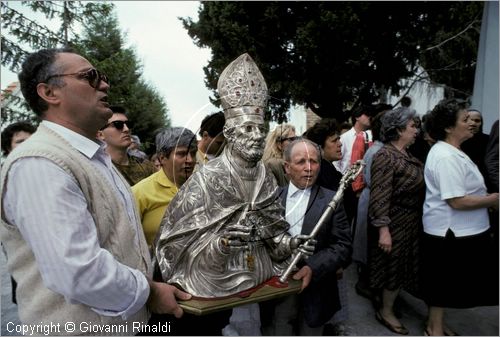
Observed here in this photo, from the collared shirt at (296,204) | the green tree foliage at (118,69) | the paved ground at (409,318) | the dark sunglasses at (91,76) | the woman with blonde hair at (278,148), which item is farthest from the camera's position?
the green tree foliage at (118,69)

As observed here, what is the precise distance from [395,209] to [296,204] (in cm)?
175

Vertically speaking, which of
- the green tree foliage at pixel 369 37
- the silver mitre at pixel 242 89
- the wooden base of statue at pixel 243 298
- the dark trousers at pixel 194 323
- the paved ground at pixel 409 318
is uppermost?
the green tree foliage at pixel 369 37

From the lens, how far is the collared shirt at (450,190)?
138 inches

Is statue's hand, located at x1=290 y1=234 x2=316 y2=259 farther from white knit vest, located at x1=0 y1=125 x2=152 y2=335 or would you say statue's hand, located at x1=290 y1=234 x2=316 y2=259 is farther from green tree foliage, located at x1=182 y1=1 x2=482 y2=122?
A: green tree foliage, located at x1=182 y1=1 x2=482 y2=122

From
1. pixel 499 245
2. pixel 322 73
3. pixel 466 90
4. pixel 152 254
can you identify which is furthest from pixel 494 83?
pixel 466 90

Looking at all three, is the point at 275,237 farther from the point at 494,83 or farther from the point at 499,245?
the point at 494,83

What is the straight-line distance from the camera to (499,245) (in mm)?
4012

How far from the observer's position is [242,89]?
208 centimetres

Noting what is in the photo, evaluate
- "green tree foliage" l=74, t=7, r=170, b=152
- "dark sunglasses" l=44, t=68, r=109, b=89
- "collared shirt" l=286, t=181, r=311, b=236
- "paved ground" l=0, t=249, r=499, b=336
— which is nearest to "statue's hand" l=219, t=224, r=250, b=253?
"collared shirt" l=286, t=181, r=311, b=236

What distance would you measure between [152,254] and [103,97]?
811 mm

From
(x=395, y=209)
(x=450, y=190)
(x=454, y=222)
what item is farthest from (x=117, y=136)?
(x=454, y=222)

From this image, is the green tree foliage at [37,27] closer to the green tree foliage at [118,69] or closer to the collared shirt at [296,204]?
the green tree foliage at [118,69]

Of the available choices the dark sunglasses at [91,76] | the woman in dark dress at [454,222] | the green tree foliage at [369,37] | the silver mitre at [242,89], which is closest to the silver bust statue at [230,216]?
the silver mitre at [242,89]

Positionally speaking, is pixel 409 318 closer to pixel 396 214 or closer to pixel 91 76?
pixel 396 214
